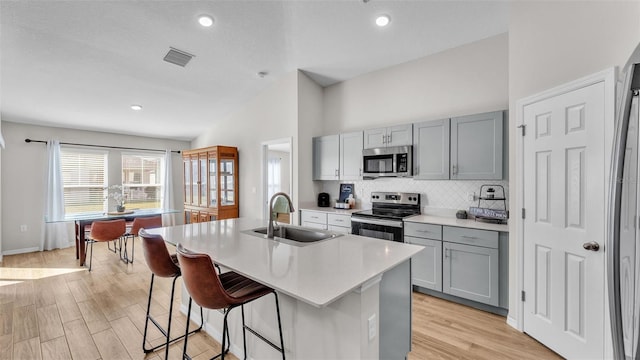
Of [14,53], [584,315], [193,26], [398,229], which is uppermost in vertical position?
[193,26]

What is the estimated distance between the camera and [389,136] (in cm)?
355

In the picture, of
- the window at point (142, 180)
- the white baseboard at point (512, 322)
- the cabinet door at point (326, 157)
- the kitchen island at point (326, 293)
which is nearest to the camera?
the kitchen island at point (326, 293)

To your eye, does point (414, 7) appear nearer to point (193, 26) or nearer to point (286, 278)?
point (193, 26)

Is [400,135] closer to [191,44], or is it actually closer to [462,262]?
[462,262]

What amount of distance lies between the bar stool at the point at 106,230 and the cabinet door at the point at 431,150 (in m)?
A: 4.38

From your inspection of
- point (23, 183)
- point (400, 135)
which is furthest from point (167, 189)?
point (400, 135)

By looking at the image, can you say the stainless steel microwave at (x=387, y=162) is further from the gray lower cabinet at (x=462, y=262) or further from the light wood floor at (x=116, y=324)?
the light wood floor at (x=116, y=324)

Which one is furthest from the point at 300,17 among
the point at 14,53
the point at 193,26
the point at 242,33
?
the point at 14,53

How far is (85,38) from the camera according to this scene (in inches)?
112

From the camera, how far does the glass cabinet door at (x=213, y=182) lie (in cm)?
518

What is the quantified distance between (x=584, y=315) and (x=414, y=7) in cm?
281

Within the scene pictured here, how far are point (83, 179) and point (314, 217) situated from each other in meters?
4.85

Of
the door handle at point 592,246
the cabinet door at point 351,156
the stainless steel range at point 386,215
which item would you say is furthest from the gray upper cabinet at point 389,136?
the door handle at point 592,246

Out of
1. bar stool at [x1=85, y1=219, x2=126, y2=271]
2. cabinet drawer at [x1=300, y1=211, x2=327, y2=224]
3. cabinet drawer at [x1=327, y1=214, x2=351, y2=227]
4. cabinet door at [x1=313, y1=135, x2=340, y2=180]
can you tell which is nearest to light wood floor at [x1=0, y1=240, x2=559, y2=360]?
bar stool at [x1=85, y1=219, x2=126, y2=271]
